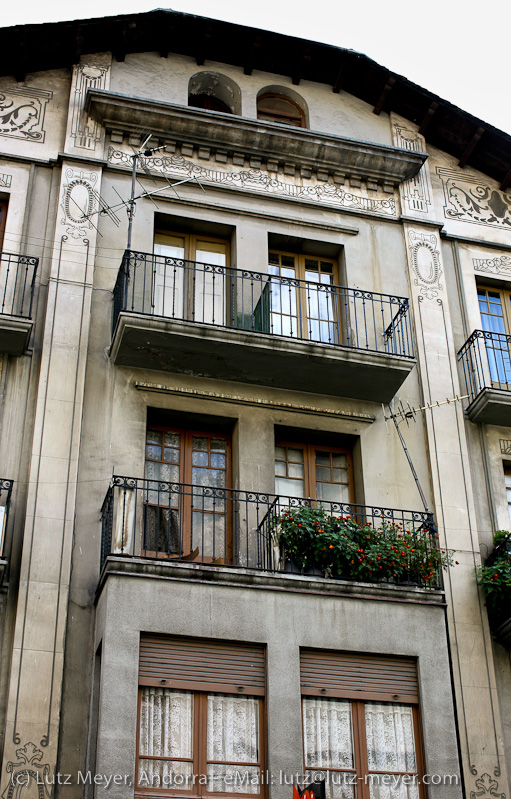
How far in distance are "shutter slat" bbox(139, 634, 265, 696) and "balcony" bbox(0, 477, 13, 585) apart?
1938 millimetres

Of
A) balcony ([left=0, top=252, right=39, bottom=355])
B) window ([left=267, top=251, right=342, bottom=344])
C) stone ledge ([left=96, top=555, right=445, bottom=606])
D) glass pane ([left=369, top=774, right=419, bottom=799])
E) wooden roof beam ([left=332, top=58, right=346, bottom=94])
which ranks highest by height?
wooden roof beam ([left=332, top=58, right=346, bottom=94])

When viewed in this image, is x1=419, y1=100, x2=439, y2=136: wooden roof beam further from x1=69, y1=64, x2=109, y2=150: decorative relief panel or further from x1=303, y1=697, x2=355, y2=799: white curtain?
x1=303, y1=697, x2=355, y2=799: white curtain

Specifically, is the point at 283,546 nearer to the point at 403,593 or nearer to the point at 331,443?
the point at 403,593

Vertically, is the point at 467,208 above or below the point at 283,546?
above

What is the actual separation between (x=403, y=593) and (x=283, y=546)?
165cm

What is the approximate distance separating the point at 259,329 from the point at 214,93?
5.20 m

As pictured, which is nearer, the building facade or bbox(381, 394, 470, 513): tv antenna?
the building facade

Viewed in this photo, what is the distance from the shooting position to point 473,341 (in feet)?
57.1

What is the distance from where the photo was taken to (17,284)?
1594 centimetres

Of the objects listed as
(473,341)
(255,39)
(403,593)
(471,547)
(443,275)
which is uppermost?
(255,39)

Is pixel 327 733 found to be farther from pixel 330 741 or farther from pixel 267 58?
pixel 267 58

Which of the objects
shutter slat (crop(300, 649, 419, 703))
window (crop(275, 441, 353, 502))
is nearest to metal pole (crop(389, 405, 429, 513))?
window (crop(275, 441, 353, 502))

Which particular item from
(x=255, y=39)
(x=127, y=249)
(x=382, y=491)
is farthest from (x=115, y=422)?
(x=255, y=39)

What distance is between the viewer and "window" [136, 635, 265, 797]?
488 inches
